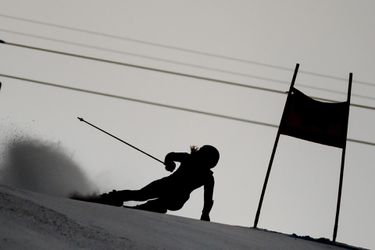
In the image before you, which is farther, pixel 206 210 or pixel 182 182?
pixel 182 182

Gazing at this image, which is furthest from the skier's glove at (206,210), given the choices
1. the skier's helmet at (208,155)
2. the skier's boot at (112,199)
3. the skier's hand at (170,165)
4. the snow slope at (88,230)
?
the snow slope at (88,230)

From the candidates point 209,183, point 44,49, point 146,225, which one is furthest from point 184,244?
point 44,49

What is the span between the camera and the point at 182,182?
20.9 ft

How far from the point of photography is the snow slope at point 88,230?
1963 millimetres

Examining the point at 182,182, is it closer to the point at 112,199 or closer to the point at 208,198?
the point at 208,198

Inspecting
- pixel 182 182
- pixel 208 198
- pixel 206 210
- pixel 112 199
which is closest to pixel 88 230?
pixel 112 199

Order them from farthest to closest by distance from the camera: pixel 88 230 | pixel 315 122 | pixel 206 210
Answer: pixel 315 122, pixel 206 210, pixel 88 230

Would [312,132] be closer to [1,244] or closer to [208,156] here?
[208,156]

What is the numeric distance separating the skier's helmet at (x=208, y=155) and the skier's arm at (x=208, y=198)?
0.64ft

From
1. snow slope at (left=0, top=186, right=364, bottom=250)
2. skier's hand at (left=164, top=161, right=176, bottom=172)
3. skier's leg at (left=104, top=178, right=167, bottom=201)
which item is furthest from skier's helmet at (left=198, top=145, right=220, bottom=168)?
snow slope at (left=0, top=186, right=364, bottom=250)

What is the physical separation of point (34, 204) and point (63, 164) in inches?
343

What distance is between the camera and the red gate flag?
7340mm

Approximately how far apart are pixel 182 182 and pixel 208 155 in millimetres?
507

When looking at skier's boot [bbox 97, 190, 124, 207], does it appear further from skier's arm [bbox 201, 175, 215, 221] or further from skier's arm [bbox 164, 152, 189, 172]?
skier's arm [bbox 201, 175, 215, 221]
